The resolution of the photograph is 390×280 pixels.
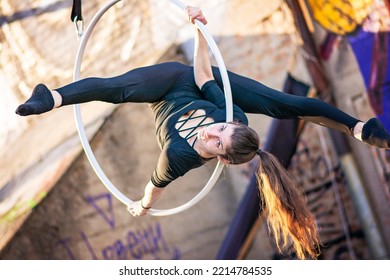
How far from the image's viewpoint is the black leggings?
3.31 m

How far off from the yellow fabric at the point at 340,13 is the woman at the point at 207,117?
7.73 ft

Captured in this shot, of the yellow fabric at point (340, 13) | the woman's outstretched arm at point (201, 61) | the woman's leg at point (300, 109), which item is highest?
the woman's outstretched arm at point (201, 61)

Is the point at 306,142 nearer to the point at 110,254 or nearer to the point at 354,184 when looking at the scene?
the point at 354,184

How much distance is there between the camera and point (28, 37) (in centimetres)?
595

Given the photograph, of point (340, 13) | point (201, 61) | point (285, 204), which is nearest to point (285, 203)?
point (285, 204)

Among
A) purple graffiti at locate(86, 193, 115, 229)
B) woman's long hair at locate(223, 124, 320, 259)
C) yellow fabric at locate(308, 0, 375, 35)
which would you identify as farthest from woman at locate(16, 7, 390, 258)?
yellow fabric at locate(308, 0, 375, 35)

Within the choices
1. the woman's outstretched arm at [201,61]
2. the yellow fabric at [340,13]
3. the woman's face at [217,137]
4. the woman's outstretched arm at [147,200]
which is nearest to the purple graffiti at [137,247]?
the woman's outstretched arm at [147,200]

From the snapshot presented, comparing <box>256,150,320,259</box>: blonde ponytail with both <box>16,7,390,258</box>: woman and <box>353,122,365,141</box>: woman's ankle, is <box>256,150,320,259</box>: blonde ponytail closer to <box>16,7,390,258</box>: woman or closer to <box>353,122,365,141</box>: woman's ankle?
<box>16,7,390,258</box>: woman

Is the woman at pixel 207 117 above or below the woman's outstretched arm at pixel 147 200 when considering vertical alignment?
above

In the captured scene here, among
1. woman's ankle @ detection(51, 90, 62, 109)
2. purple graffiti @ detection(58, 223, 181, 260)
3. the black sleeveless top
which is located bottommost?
purple graffiti @ detection(58, 223, 181, 260)

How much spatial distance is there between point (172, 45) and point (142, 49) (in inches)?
9.4

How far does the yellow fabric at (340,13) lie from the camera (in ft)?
18.4

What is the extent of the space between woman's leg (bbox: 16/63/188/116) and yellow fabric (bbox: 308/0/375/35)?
8.05ft

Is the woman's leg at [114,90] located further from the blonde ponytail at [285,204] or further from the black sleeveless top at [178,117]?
the blonde ponytail at [285,204]
